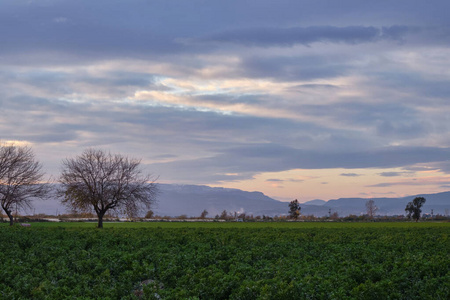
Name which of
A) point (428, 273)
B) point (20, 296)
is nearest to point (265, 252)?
point (428, 273)

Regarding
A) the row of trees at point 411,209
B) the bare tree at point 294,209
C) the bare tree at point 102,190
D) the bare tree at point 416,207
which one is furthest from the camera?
the bare tree at point 416,207

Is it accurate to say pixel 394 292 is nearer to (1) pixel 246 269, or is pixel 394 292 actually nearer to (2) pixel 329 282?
(2) pixel 329 282

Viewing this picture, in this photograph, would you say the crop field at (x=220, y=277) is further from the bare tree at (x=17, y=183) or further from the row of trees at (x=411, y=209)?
the row of trees at (x=411, y=209)

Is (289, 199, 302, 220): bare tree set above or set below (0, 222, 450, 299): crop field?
above

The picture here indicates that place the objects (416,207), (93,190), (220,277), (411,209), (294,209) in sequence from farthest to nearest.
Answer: (411,209) < (416,207) < (294,209) < (93,190) < (220,277)

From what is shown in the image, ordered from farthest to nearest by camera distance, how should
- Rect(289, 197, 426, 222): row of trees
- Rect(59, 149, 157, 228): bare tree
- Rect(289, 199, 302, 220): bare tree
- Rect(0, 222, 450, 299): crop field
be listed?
Rect(289, 197, 426, 222): row of trees, Rect(289, 199, 302, 220): bare tree, Rect(59, 149, 157, 228): bare tree, Rect(0, 222, 450, 299): crop field

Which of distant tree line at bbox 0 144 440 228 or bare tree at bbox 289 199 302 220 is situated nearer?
distant tree line at bbox 0 144 440 228

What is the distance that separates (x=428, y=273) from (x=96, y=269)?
503 inches

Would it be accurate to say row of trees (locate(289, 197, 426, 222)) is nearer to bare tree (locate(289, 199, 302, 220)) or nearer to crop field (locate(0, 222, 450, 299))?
bare tree (locate(289, 199, 302, 220))

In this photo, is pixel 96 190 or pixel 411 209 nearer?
pixel 96 190

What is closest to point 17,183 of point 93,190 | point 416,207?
point 93,190

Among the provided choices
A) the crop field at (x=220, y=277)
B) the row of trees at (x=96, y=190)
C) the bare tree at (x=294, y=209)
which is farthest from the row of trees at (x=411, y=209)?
the crop field at (x=220, y=277)

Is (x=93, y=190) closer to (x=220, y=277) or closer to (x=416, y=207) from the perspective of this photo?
(x=220, y=277)

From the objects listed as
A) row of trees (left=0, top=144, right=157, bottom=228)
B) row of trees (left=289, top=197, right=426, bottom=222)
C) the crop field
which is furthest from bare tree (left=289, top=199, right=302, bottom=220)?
the crop field
